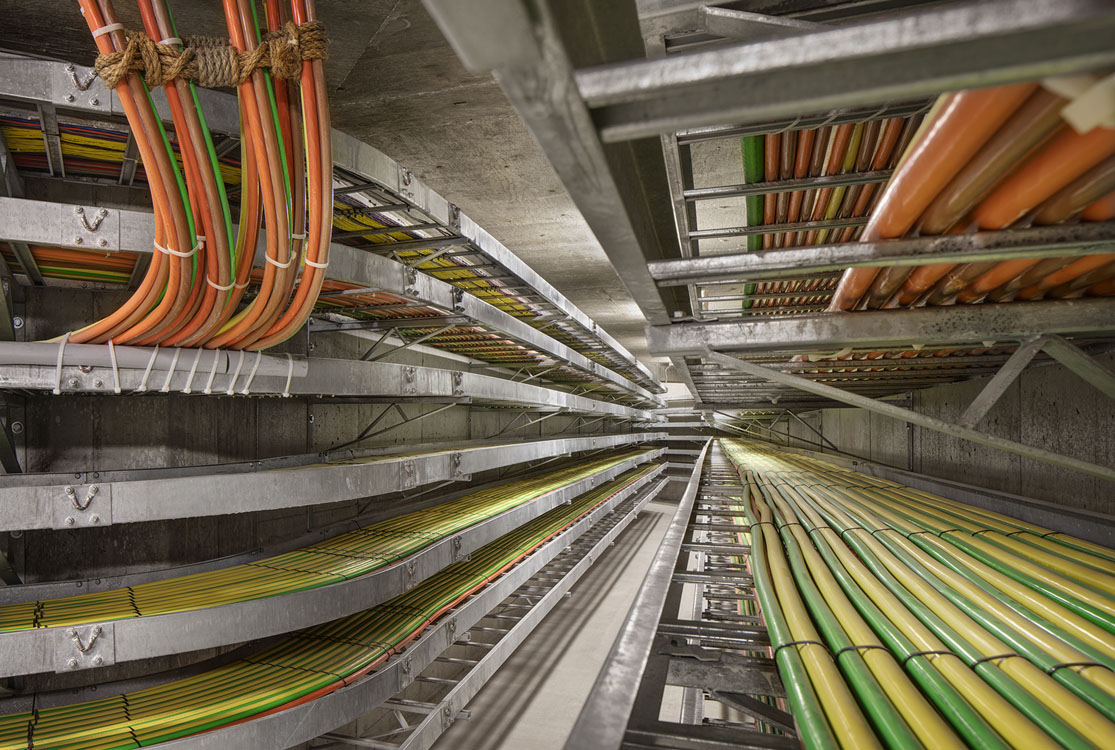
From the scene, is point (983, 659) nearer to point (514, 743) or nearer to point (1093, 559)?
point (1093, 559)

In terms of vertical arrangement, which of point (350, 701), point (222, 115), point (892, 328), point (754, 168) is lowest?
point (350, 701)

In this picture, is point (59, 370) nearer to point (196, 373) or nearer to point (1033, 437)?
point (196, 373)

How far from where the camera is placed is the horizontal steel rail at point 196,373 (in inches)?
53.6

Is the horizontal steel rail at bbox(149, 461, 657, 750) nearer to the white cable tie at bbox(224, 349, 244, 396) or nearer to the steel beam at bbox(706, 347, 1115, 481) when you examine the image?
the white cable tie at bbox(224, 349, 244, 396)

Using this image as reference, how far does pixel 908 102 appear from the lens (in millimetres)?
1139

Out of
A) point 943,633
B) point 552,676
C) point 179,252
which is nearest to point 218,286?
point 179,252

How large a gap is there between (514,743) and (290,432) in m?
2.19

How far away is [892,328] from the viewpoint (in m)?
1.46

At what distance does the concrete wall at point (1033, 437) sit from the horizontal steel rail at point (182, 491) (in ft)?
9.26

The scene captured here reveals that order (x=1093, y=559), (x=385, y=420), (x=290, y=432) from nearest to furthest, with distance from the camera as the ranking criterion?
(x=1093, y=559) → (x=290, y=432) → (x=385, y=420)

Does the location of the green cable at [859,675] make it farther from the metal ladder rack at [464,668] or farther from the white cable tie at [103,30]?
the white cable tie at [103,30]

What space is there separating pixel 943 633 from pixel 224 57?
2.06 metres

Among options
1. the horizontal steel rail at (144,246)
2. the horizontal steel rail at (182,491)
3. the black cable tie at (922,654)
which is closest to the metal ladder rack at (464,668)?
the horizontal steel rail at (182,491)

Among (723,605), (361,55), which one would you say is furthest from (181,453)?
(723,605)
